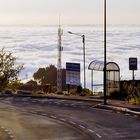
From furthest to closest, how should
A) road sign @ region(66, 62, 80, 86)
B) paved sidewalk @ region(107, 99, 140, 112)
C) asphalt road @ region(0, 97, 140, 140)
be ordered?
1. road sign @ region(66, 62, 80, 86)
2. paved sidewalk @ region(107, 99, 140, 112)
3. asphalt road @ region(0, 97, 140, 140)

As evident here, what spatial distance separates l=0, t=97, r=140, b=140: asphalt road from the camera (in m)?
28.4

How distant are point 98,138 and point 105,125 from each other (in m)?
4.72

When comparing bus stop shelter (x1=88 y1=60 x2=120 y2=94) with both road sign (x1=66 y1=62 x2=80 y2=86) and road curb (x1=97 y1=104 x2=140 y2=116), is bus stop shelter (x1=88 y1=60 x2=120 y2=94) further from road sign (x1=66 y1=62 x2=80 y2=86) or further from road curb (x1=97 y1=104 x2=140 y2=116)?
road curb (x1=97 y1=104 x2=140 y2=116)

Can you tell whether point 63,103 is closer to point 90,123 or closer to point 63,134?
point 90,123

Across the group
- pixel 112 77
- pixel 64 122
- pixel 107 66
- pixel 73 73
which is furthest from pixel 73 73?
pixel 64 122

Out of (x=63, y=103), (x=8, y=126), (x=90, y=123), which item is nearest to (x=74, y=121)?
(x=90, y=123)

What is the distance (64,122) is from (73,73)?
75.8 feet

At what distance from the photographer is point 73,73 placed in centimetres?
5678

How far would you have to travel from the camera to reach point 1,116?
37875 mm

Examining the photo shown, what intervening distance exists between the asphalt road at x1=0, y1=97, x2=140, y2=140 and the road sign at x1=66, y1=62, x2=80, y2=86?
33.3 feet

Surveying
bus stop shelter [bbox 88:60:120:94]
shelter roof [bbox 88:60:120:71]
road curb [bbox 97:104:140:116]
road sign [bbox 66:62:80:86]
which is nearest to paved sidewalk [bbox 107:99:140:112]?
road curb [bbox 97:104:140:116]

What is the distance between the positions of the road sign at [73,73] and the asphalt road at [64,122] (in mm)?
10164

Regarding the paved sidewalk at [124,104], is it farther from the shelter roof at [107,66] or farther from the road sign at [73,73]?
the road sign at [73,73]

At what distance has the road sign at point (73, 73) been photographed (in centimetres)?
5631
